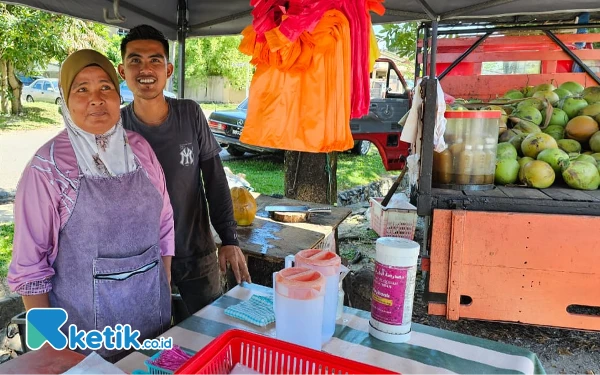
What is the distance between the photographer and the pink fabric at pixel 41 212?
1532mm

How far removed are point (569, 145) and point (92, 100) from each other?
3168mm

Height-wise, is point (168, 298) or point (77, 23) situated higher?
point (77, 23)

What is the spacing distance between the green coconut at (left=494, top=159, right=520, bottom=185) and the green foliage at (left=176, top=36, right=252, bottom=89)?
24.1 metres

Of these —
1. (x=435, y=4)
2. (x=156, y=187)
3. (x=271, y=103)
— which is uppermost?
(x=435, y=4)

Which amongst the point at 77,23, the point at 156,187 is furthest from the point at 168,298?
the point at 77,23

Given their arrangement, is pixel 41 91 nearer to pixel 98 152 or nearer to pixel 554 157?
pixel 98 152

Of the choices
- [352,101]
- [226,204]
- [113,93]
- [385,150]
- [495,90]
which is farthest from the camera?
[385,150]

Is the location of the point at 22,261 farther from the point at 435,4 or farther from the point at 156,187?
the point at 435,4

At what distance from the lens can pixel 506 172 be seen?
2963 mm

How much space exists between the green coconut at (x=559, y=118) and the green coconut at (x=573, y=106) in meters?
0.04

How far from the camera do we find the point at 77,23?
1276 cm

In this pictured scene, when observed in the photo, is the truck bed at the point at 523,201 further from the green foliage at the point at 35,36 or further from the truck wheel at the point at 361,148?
the green foliage at the point at 35,36

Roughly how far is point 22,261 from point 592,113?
3776 mm

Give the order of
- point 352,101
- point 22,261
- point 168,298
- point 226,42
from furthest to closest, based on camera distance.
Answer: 1. point 226,42
2. point 352,101
3. point 168,298
4. point 22,261
